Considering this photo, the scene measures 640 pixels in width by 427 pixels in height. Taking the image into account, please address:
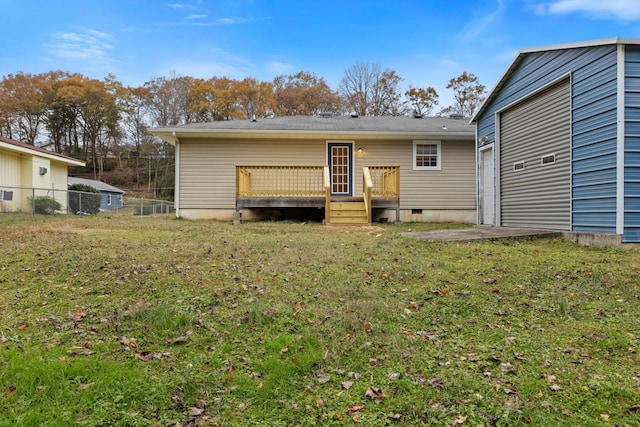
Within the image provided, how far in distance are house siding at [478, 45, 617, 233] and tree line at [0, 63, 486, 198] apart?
890 inches

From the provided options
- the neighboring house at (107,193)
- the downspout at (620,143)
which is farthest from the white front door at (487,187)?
the neighboring house at (107,193)

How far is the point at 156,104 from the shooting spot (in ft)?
114

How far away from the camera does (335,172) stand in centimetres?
1262

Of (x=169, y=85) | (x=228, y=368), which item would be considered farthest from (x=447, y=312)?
(x=169, y=85)

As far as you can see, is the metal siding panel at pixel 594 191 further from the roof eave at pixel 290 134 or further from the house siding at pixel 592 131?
the roof eave at pixel 290 134

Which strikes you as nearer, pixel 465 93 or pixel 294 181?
pixel 294 181

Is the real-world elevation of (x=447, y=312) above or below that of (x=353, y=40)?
below

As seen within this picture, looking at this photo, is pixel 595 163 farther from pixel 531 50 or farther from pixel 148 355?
pixel 148 355

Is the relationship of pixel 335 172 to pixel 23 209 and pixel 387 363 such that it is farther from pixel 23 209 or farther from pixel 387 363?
pixel 23 209

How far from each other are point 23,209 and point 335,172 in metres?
11.7

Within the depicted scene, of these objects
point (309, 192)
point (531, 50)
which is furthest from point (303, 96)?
point (531, 50)

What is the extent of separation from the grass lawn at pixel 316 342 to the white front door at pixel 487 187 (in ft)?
18.0

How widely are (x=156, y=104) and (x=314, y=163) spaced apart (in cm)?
2837

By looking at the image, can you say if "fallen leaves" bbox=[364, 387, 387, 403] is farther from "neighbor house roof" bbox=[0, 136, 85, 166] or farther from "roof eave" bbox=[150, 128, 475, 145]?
"neighbor house roof" bbox=[0, 136, 85, 166]
